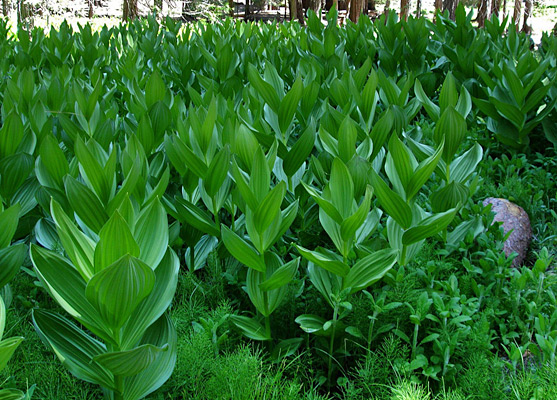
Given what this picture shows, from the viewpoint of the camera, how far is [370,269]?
1.90 metres

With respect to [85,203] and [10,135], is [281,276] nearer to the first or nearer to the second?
[85,203]

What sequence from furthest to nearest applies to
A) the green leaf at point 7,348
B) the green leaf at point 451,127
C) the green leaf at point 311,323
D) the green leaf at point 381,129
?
the green leaf at point 381,129, the green leaf at point 451,127, the green leaf at point 311,323, the green leaf at point 7,348

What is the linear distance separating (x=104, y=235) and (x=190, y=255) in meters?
1.09

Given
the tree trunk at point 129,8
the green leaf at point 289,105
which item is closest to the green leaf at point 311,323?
the green leaf at point 289,105

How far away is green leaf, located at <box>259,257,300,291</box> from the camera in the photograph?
1830mm

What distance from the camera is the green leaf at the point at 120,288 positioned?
4.29ft

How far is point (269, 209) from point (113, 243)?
61cm

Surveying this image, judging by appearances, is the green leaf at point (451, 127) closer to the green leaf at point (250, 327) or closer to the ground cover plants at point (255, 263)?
the ground cover plants at point (255, 263)

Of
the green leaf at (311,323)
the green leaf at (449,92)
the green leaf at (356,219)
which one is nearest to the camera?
the green leaf at (356,219)

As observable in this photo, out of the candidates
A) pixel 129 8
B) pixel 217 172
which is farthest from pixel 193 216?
pixel 129 8

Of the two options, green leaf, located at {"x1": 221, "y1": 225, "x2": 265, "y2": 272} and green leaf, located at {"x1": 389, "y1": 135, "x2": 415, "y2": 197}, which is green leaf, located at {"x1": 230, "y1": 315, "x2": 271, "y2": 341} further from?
green leaf, located at {"x1": 389, "y1": 135, "x2": 415, "y2": 197}

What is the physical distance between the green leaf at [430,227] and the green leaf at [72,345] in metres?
1.18

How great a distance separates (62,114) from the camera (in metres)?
2.82

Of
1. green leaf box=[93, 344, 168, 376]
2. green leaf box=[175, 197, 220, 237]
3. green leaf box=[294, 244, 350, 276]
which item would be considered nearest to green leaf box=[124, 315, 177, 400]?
green leaf box=[93, 344, 168, 376]
